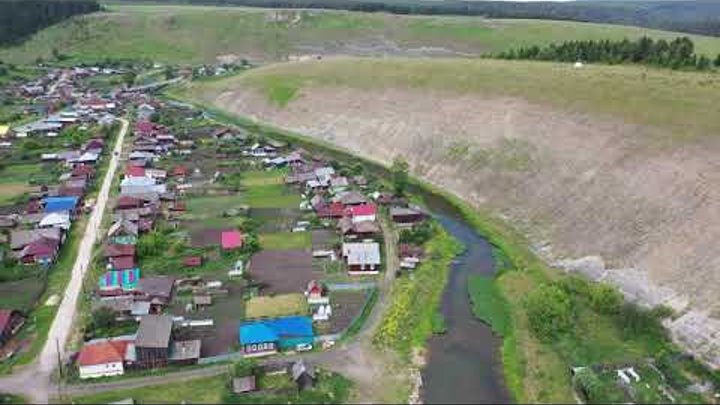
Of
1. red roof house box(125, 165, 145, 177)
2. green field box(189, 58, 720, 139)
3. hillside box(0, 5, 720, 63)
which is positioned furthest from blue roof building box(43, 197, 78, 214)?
hillside box(0, 5, 720, 63)

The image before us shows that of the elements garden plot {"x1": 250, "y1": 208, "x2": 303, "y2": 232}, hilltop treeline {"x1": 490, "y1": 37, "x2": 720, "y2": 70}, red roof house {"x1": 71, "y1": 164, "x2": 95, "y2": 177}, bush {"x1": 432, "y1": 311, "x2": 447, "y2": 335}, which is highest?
hilltop treeline {"x1": 490, "y1": 37, "x2": 720, "y2": 70}

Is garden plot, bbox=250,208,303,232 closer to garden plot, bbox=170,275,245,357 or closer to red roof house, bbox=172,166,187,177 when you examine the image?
garden plot, bbox=170,275,245,357

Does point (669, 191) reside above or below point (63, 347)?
above

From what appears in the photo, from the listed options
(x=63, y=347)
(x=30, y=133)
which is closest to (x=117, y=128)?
(x=30, y=133)

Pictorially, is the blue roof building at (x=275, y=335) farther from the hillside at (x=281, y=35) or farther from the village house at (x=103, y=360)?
the hillside at (x=281, y=35)

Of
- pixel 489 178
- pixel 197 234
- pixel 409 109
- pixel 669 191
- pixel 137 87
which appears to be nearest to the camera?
pixel 669 191

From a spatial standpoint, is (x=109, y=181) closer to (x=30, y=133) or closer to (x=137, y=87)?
(x=30, y=133)

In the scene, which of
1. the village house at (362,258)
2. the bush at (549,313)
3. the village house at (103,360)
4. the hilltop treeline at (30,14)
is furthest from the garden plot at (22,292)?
the hilltop treeline at (30,14)
